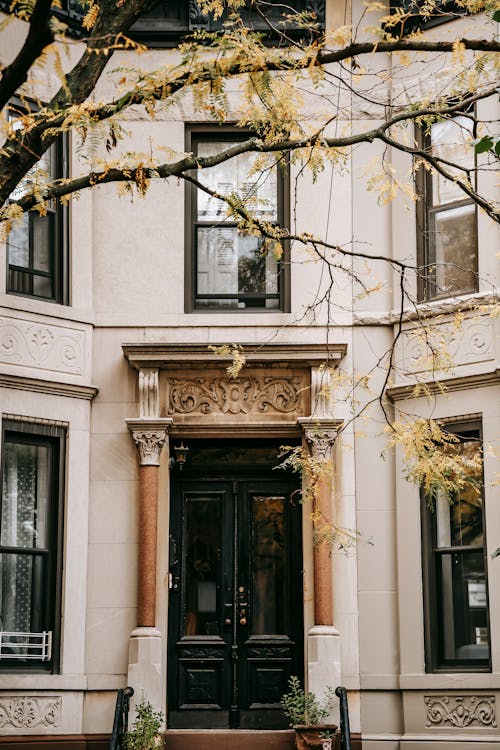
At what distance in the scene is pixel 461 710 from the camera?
11.5m

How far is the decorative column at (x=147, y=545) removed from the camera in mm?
11836

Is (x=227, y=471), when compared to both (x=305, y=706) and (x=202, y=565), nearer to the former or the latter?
(x=202, y=565)

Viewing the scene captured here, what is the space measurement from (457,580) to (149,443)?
321cm

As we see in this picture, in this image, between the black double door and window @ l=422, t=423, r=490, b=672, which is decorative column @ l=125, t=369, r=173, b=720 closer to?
the black double door

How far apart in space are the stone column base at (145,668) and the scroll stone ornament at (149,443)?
163 centimetres

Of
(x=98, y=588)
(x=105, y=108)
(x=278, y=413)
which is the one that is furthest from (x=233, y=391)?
(x=105, y=108)

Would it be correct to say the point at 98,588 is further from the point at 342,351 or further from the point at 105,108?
the point at 105,108

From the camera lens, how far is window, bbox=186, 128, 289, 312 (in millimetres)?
12984

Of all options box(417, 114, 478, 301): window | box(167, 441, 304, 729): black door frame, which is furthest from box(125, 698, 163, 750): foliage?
box(417, 114, 478, 301): window

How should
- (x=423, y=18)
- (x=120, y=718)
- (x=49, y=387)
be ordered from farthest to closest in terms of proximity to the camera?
(x=423, y=18)
(x=49, y=387)
(x=120, y=718)

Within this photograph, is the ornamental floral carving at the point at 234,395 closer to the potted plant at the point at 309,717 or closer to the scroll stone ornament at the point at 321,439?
the scroll stone ornament at the point at 321,439

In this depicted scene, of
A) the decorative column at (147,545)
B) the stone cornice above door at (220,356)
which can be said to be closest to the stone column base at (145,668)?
the decorative column at (147,545)

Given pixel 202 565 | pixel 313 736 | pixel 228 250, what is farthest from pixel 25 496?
pixel 313 736

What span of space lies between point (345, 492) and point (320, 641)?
Result: 146 centimetres
